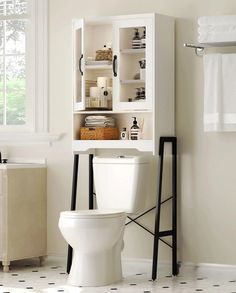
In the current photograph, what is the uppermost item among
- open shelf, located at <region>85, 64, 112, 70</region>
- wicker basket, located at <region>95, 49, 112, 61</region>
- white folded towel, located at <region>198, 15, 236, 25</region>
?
white folded towel, located at <region>198, 15, 236, 25</region>

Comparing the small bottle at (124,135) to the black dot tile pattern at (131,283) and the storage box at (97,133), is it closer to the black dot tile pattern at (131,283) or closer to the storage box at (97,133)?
the storage box at (97,133)

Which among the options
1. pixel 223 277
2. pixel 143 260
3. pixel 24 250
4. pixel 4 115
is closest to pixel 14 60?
pixel 4 115

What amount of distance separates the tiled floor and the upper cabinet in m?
0.90

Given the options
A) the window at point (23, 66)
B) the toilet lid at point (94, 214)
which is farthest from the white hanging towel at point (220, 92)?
the window at point (23, 66)

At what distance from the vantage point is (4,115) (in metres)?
5.92

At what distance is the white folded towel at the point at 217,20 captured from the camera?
4848 mm

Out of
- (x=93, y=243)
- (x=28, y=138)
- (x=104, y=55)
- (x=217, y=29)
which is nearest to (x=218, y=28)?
(x=217, y=29)

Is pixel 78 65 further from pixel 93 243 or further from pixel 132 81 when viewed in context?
pixel 93 243

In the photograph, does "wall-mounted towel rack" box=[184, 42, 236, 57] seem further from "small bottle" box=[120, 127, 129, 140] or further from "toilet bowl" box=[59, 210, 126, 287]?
"toilet bowl" box=[59, 210, 126, 287]

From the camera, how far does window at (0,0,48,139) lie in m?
5.70

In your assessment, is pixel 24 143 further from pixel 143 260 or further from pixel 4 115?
pixel 143 260

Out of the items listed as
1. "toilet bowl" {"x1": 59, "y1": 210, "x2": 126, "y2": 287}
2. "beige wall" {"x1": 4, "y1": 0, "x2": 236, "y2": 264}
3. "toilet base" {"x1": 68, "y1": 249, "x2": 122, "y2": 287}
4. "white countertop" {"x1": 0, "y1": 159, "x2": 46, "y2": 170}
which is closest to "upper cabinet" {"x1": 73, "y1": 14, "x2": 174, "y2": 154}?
"beige wall" {"x1": 4, "y1": 0, "x2": 236, "y2": 264}

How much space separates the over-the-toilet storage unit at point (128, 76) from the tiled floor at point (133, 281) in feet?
0.43

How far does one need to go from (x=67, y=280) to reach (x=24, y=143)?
124 cm
